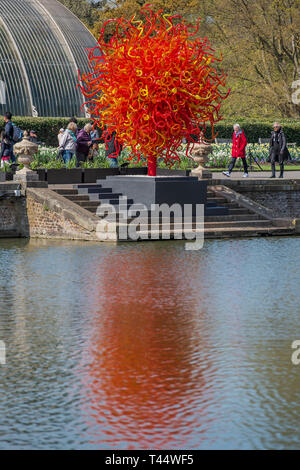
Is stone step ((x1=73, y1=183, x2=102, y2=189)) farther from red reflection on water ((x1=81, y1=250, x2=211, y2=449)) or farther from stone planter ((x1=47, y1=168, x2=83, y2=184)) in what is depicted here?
red reflection on water ((x1=81, y1=250, x2=211, y2=449))

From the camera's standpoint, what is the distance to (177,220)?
75.8 feet

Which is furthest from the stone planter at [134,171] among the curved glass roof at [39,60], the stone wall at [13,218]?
the curved glass roof at [39,60]

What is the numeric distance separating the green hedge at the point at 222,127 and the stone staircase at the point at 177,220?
17.5 metres

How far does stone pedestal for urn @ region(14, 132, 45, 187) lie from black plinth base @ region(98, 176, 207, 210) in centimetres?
196

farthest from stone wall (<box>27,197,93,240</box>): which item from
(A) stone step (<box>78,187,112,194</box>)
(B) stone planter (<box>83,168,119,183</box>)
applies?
(B) stone planter (<box>83,168,119,183</box>)

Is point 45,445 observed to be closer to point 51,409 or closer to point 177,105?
point 51,409

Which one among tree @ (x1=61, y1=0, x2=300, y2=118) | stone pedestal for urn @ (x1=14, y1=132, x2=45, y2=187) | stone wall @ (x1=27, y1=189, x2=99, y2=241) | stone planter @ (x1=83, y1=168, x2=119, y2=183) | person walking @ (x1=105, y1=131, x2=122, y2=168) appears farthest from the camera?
tree @ (x1=61, y1=0, x2=300, y2=118)

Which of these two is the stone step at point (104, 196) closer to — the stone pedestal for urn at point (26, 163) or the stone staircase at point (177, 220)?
the stone staircase at point (177, 220)

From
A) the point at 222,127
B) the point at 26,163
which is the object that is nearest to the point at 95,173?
the point at 26,163

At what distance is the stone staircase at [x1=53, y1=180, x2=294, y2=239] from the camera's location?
22.2 m

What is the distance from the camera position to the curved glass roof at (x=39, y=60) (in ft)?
164

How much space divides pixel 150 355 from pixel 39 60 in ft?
141

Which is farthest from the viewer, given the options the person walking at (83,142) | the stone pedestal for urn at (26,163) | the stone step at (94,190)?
the person walking at (83,142)
